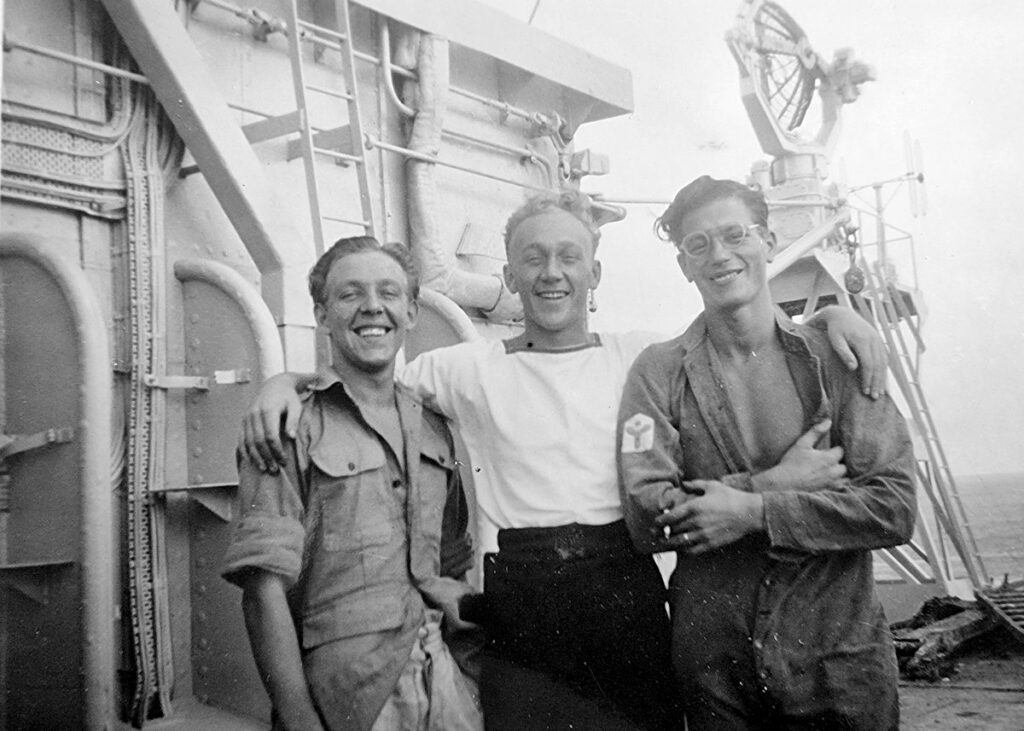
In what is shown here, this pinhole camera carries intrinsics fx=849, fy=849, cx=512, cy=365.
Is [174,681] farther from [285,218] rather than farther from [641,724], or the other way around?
[641,724]

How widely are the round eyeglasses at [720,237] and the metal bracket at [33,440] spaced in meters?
2.20

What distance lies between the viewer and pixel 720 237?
2.05 meters

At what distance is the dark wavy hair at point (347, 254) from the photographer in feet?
7.34

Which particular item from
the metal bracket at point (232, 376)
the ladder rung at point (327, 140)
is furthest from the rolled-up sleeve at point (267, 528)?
the ladder rung at point (327, 140)

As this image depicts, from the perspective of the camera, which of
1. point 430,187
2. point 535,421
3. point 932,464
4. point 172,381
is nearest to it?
point 535,421

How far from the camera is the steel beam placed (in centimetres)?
370

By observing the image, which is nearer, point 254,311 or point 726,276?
point 726,276

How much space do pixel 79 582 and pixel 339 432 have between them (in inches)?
54.8

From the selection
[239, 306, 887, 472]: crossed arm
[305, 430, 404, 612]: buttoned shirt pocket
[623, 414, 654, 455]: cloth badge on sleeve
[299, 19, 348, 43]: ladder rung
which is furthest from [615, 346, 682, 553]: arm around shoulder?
[299, 19, 348, 43]: ladder rung

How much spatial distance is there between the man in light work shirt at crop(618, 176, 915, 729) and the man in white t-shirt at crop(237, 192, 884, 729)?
96 mm

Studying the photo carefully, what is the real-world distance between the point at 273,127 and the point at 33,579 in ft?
7.88

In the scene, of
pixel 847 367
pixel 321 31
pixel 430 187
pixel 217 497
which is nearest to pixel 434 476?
pixel 847 367

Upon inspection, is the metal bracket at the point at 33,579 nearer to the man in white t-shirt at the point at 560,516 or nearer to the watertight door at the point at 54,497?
the watertight door at the point at 54,497

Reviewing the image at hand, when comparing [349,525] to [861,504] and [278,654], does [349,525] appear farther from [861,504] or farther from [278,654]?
[861,504]
